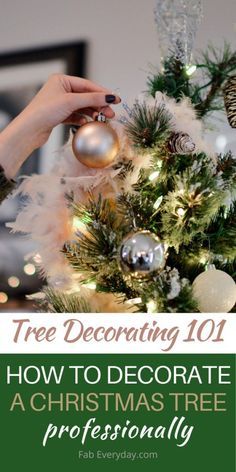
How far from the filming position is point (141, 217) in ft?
1.92

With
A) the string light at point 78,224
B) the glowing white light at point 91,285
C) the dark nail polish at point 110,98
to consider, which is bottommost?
the glowing white light at point 91,285

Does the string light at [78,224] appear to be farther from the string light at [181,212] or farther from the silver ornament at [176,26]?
the silver ornament at [176,26]

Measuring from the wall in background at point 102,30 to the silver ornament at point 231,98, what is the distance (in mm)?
585

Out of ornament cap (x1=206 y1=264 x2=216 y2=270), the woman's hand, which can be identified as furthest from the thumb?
Answer: ornament cap (x1=206 y1=264 x2=216 y2=270)

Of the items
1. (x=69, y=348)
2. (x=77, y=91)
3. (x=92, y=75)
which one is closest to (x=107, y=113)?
(x=77, y=91)

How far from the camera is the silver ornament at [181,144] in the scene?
566 mm

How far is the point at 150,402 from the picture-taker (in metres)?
0.51

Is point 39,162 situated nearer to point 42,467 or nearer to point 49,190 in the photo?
point 49,190

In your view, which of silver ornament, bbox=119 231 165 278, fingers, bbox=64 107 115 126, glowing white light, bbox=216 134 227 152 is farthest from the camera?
glowing white light, bbox=216 134 227 152

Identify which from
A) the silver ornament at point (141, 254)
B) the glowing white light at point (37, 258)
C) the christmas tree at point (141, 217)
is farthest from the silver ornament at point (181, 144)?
the glowing white light at point (37, 258)

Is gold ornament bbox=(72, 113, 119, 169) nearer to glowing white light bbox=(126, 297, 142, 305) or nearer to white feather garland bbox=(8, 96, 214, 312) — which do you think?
white feather garland bbox=(8, 96, 214, 312)

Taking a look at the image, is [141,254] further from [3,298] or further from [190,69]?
[3,298]

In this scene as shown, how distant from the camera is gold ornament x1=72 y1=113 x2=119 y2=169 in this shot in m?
0.58

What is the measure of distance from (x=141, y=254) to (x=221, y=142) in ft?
1.95
